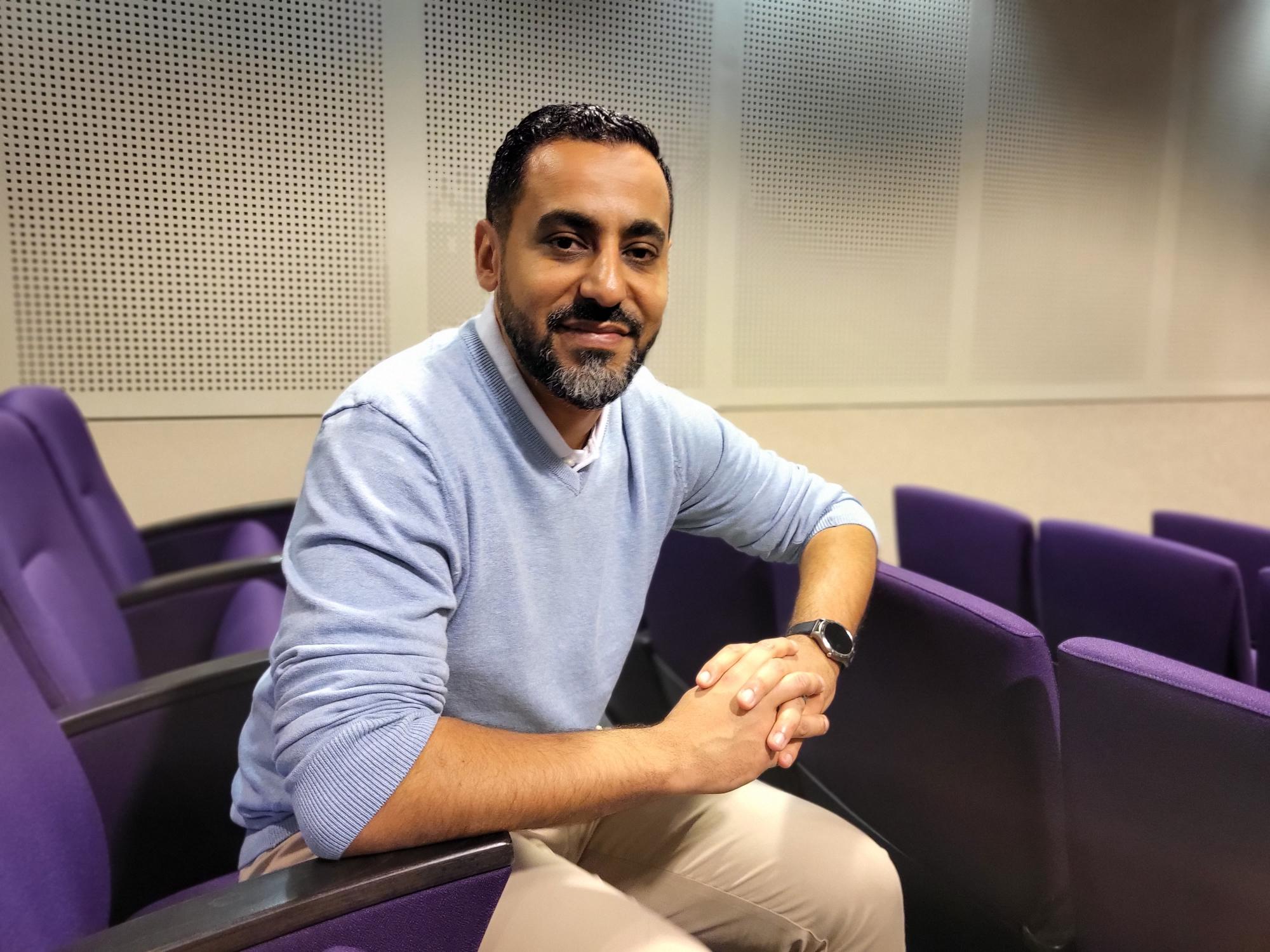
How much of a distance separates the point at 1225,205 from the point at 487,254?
3890 millimetres

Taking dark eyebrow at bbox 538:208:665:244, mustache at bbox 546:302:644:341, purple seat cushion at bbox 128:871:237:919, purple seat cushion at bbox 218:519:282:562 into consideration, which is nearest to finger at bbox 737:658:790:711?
mustache at bbox 546:302:644:341

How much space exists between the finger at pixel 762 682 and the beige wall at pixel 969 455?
6.78 ft

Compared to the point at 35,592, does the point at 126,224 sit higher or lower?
higher

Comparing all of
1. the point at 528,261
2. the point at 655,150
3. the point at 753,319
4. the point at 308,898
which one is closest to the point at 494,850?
the point at 308,898

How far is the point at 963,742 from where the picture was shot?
119 cm

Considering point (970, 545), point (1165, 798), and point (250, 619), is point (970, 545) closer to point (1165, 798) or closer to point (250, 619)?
point (1165, 798)

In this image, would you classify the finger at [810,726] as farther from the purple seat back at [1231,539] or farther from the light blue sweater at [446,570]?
the purple seat back at [1231,539]

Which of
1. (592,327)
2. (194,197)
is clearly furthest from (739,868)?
(194,197)

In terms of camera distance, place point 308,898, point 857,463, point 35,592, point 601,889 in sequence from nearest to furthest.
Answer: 1. point 308,898
2. point 601,889
3. point 35,592
4. point 857,463

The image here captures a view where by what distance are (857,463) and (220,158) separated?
244 centimetres

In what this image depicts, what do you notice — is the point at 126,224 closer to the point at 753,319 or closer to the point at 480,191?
the point at 480,191

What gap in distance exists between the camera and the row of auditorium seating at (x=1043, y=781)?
0.90 metres

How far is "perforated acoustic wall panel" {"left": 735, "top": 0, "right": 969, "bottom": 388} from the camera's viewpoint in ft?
9.93

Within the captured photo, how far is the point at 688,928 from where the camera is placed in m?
1.17
